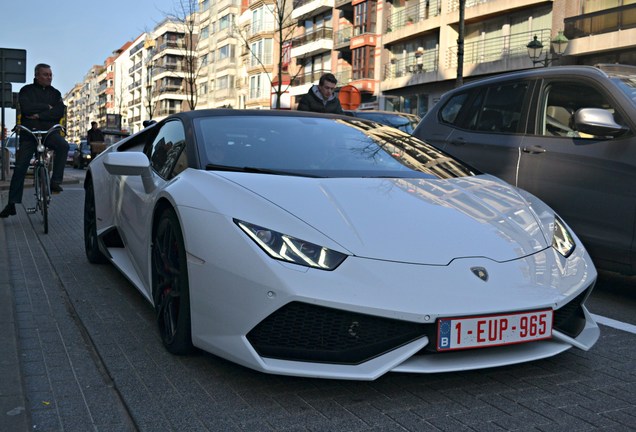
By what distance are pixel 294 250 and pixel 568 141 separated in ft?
10.1

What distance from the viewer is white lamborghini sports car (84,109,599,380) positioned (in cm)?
276

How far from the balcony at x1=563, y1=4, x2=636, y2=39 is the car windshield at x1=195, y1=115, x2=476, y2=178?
2307 centimetres

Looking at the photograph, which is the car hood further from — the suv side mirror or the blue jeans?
the blue jeans

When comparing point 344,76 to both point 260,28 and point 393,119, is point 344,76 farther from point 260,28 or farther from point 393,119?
point 393,119

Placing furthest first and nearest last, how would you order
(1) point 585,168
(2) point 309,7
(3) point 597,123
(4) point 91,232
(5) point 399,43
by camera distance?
(2) point 309,7 < (5) point 399,43 < (4) point 91,232 < (1) point 585,168 < (3) point 597,123

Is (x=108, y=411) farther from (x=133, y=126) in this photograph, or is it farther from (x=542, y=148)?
(x=133, y=126)

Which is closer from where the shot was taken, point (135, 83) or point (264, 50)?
point (264, 50)

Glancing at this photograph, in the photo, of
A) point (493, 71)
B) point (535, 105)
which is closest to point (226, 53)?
point (493, 71)

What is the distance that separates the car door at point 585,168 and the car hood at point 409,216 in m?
1.27

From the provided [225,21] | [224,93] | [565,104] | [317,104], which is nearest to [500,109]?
[565,104]

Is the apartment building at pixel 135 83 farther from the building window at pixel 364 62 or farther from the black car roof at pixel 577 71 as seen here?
the black car roof at pixel 577 71

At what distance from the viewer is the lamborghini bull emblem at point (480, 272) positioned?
2885 mm

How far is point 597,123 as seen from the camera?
4750 millimetres

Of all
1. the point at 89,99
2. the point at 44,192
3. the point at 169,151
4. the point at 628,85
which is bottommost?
the point at 44,192
